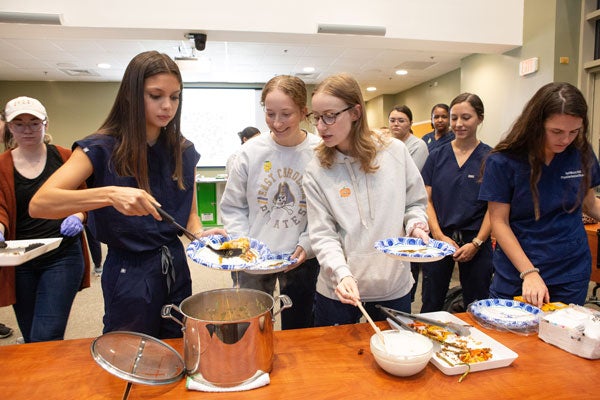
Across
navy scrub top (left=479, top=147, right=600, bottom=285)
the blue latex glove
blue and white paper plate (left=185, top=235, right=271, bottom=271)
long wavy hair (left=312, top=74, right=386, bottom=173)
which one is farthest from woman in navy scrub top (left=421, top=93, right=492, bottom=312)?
the blue latex glove

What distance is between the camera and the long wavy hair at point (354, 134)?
145cm

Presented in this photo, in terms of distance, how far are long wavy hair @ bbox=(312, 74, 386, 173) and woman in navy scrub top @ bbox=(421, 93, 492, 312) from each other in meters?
1.08

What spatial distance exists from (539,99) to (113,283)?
1624 millimetres

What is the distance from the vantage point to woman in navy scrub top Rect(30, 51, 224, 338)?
1.29 meters

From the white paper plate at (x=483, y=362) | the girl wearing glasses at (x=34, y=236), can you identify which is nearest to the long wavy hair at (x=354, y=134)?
the white paper plate at (x=483, y=362)

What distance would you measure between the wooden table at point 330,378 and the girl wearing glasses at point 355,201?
30 cm

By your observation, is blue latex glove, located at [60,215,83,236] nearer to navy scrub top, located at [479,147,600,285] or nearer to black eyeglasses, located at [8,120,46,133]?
black eyeglasses, located at [8,120,46,133]

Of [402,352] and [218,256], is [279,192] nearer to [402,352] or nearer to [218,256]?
[218,256]

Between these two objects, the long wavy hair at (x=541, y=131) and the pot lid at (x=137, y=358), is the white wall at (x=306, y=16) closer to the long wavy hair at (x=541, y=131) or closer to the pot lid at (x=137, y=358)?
the long wavy hair at (x=541, y=131)

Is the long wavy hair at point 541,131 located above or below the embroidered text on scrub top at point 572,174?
above

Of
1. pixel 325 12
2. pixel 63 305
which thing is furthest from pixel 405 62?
pixel 63 305

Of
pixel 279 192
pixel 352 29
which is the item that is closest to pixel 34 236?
pixel 279 192

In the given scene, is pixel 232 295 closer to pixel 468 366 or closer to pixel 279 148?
pixel 468 366

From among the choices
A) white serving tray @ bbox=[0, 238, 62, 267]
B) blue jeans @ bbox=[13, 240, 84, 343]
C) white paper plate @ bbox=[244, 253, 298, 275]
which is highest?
white serving tray @ bbox=[0, 238, 62, 267]
